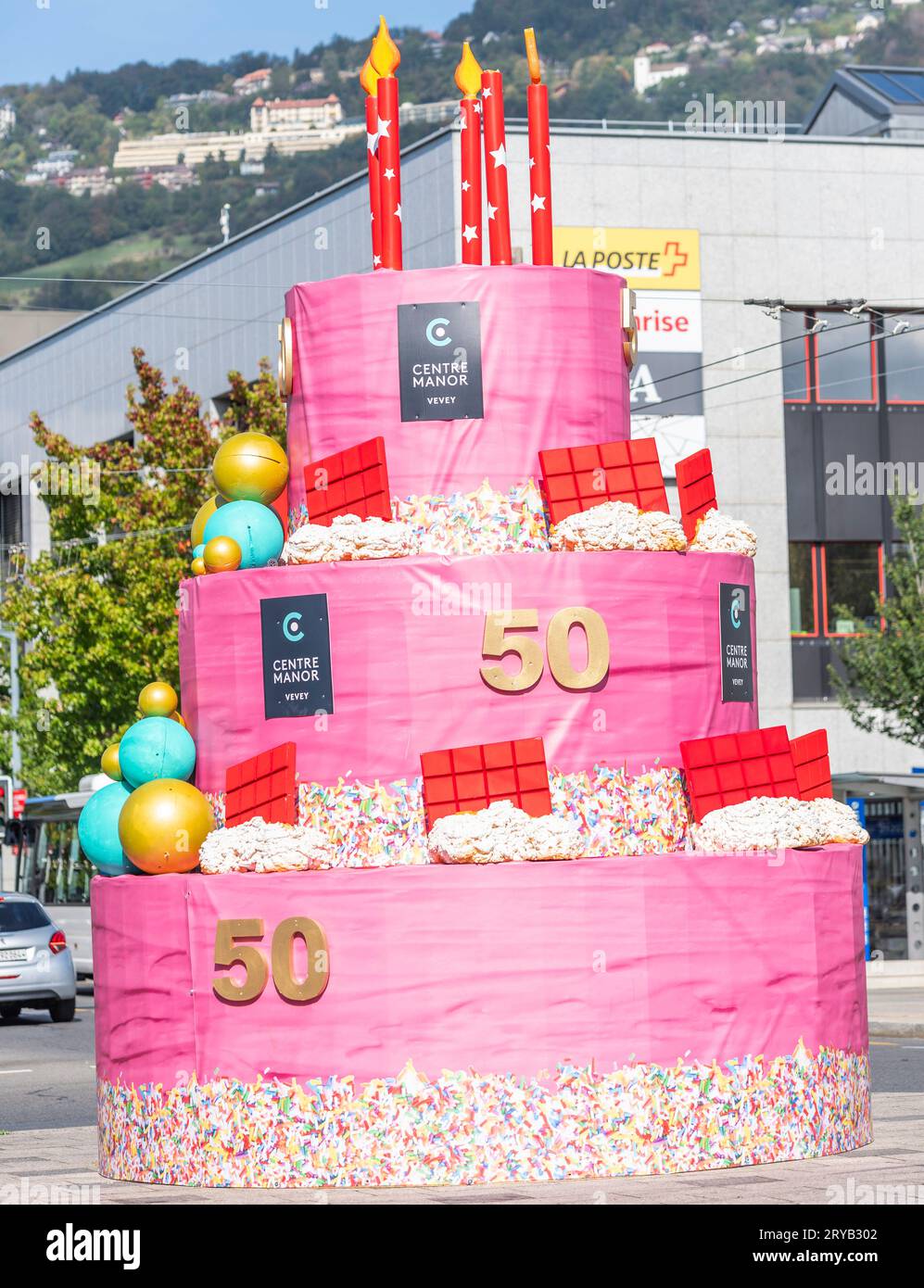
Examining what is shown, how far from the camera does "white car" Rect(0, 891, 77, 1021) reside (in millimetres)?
28031

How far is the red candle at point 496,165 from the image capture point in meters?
13.0

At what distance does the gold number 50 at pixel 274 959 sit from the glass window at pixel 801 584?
1145 inches

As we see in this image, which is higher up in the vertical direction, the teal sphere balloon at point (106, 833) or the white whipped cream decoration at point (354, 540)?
the white whipped cream decoration at point (354, 540)

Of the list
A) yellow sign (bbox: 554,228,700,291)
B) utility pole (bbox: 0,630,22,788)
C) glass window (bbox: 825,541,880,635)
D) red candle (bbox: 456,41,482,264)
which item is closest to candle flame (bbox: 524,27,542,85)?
red candle (bbox: 456,41,482,264)

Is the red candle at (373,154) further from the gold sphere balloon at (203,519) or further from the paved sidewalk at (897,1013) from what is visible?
the paved sidewalk at (897,1013)

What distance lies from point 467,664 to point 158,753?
1966 mm

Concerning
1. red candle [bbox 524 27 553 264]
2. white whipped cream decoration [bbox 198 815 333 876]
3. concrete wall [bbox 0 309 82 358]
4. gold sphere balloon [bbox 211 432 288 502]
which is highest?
concrete wall [bbox 0 309 82 358]

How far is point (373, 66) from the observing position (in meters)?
12.9

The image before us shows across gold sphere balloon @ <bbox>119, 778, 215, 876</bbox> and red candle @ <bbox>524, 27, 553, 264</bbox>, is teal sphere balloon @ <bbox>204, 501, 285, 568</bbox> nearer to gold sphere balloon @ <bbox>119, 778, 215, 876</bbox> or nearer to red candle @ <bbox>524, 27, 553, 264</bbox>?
gold sphere balloon @ <bbox>119, 778, 215, 876</bbox>

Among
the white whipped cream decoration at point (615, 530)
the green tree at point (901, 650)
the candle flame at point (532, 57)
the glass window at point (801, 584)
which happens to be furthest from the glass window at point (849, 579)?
the white whipped cream decoration at point (615, 530)

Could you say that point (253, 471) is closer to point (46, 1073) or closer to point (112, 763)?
point (112, 763)

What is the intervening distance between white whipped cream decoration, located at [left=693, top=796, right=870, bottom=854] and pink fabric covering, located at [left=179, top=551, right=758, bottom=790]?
0.46m

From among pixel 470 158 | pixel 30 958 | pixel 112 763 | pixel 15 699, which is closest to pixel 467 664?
pixel 112 763

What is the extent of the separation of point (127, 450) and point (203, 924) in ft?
92.8
